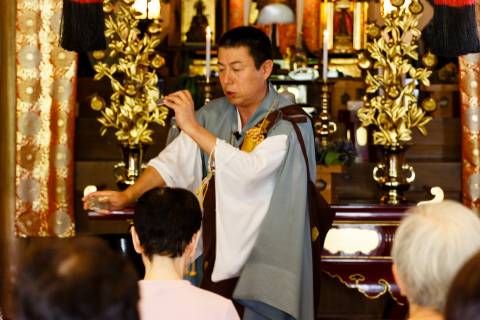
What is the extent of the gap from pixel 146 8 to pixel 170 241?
100 inches

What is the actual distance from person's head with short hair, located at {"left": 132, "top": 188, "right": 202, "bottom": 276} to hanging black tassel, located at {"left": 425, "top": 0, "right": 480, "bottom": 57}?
6.72 feet

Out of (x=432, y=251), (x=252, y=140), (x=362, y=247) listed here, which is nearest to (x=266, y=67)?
(x=252, y=140)

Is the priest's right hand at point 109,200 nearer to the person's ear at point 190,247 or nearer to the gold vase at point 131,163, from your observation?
the person's ear at point 190,247

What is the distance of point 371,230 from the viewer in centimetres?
429

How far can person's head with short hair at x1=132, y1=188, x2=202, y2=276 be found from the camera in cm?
249

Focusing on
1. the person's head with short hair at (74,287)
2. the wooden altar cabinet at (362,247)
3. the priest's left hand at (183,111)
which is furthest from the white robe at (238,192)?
the person's head with short hair at (74,287)

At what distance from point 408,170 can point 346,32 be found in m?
4.42

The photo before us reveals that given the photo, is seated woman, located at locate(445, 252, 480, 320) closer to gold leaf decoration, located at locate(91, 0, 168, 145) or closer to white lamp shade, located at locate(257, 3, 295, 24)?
gold leaf decoration, located at locate(91, 0, 168, 145)

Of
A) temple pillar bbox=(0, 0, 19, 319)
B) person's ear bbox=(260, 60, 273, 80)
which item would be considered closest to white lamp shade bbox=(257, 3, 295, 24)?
temple pillar bbox=(0, 0, 19, 319)

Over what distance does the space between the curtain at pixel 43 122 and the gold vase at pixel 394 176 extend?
1.80 m

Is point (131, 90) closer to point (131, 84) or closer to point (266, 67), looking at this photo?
point (131, 84)

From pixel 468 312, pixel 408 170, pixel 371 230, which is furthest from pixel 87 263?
pixel 408 170

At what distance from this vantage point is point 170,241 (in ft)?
8.20

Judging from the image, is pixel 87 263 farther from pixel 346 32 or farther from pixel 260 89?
pixel 346 32
